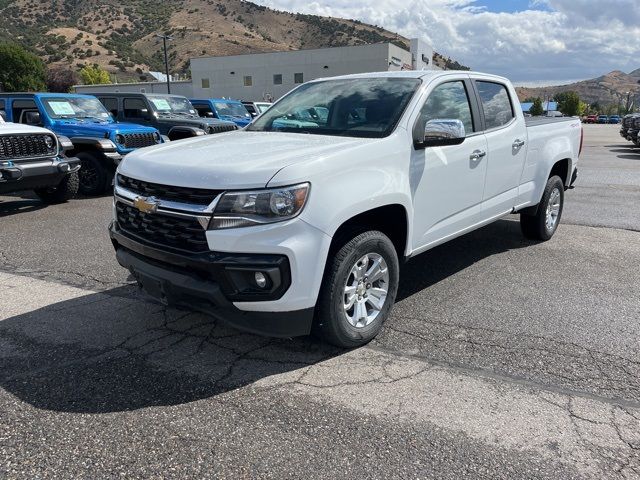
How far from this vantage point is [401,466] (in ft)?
8.07

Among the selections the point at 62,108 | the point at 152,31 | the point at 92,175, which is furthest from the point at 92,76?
the point at 92,175

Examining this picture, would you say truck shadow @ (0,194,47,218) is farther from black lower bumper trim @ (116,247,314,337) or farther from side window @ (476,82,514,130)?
side window @ (476,82,514,130)

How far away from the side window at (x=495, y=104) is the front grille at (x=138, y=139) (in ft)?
24.2

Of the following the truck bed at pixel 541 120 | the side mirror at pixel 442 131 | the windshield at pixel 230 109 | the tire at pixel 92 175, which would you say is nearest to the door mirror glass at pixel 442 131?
the side mirror at pixel 442 131

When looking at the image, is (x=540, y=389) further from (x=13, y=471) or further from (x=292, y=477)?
(x=13, y=471)

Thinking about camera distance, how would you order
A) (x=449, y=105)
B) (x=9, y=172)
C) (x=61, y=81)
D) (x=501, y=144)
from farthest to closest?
(x=61, y=81) < (x=9, y=172) < (x=501, y=144) < (x=449, y=105)

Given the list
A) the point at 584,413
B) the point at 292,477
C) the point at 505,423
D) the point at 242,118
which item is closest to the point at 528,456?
the point at 505,423

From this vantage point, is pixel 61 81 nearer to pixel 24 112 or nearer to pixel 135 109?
pixel 135 109

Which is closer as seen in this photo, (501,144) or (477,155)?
(477,155)

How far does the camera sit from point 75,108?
10.6 meters

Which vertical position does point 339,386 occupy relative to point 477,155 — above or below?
below

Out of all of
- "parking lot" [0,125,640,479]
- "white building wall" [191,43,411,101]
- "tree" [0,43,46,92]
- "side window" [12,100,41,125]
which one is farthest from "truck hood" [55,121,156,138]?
"tree" [0,43,46,92]

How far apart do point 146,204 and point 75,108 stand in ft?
28.5

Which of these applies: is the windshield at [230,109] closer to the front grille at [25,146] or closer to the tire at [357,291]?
the front grille at [25,146]
